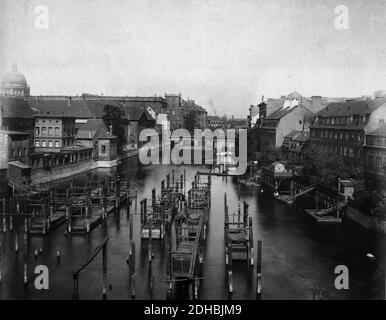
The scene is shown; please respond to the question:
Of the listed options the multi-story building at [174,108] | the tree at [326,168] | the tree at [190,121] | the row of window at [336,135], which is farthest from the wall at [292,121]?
the multi-story building at [174,108]

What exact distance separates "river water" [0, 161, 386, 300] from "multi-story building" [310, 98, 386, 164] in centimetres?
1205

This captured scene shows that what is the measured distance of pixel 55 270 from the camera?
88.3 feet

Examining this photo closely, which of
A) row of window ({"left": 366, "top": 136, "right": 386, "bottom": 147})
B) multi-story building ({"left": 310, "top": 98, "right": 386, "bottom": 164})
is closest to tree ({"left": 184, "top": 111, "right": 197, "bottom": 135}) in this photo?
multi-story building ({"left": 310, "top": 98, "right": 386, "bottom": 164})

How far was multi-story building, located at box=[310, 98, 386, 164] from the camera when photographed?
46.7 meters

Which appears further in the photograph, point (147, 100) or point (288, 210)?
point (147, 100)

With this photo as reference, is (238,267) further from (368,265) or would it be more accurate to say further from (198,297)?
(368,265)

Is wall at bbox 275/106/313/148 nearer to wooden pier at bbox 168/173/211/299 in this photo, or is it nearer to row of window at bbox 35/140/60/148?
row of window at bbox 35/140/60/148

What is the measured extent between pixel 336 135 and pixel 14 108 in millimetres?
A: 39774

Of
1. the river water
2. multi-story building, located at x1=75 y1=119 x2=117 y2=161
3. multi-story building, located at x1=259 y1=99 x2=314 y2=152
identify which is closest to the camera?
the river water

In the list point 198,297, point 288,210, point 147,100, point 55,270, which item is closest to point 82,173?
point 288,210

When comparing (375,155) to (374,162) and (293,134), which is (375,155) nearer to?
(374,162)

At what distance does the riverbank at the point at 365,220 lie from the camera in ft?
108

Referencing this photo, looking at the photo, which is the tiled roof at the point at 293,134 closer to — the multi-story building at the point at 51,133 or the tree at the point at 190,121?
the multi-story building at the point at 51,133

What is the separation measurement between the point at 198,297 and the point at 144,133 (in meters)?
84.1
